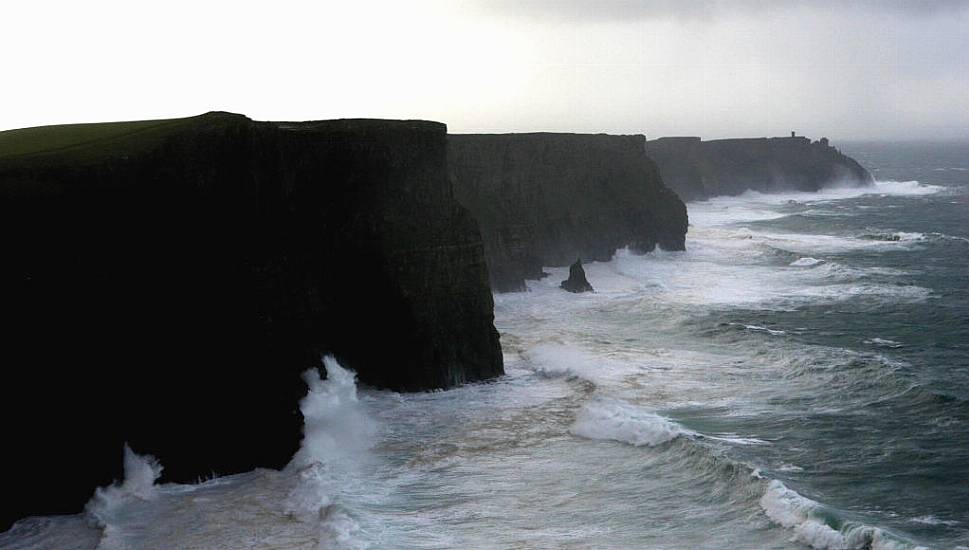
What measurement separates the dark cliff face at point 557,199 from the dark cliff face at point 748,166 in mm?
47932

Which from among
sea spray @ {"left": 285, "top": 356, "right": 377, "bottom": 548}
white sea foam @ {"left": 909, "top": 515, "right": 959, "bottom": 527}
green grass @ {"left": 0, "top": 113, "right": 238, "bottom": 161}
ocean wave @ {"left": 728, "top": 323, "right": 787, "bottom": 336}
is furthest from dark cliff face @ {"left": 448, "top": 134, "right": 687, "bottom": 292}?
white sea foam @ {"left": 909, "top": 515, "right": 959, "bottom": 527}

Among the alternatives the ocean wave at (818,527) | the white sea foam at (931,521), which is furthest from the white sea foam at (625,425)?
the white sea foam at (931,521)

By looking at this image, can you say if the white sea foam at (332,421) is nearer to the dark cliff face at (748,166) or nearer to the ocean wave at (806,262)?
the ocean wave at (806,262)

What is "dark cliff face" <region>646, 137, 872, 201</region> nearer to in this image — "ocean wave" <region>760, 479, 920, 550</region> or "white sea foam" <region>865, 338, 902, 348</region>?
"white sea foam" <region>865, 338, 902, 348</region>

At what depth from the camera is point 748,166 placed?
5787 inches

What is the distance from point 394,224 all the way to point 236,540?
52.5 feet

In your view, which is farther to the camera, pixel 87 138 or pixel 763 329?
pixel 763 329

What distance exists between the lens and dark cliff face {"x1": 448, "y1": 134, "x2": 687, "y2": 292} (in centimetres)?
6034

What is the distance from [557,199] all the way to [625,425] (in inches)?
1547

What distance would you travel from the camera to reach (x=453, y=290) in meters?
38.2

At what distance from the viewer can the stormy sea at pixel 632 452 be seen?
2419cm

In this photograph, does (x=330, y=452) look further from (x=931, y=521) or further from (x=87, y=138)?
(x=931, y=521)

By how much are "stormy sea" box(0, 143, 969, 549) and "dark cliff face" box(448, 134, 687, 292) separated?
365 inches

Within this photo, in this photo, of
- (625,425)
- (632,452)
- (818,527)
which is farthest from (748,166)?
(818,527)
